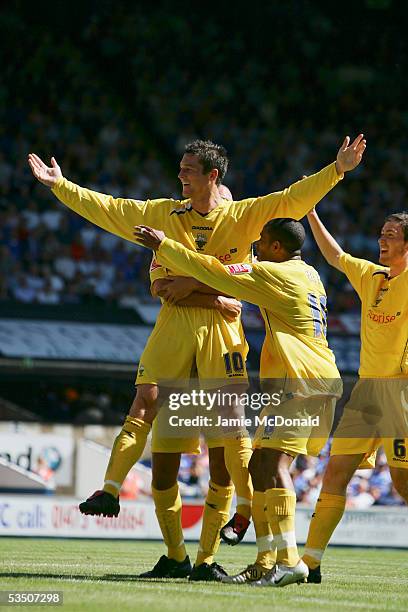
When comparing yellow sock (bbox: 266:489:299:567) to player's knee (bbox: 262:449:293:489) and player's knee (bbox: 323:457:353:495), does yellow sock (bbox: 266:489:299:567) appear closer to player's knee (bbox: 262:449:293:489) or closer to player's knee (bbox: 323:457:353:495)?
player's knee (bbox: 262:449:293:489)

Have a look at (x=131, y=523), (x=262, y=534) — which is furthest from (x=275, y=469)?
(x=131, y=523)

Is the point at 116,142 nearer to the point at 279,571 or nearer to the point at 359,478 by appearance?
the point at 359,478

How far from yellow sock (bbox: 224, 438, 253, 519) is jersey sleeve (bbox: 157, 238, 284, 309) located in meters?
0.99

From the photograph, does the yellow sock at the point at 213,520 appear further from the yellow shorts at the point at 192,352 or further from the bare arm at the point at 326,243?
the bare arm at the point at 326,243

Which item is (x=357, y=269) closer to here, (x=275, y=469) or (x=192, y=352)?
(x=192, y=352)

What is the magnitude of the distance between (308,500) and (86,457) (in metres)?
3.70

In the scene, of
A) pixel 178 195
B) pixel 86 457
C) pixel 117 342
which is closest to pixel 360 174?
pixel 178 195

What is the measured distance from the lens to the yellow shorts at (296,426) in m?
7.49

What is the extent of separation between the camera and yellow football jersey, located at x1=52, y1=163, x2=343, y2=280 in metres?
8.10

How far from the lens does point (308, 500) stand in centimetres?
1803

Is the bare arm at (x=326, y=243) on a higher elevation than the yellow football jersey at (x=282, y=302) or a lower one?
higher

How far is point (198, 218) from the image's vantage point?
815 cm

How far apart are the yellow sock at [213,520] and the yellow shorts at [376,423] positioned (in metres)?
0.81

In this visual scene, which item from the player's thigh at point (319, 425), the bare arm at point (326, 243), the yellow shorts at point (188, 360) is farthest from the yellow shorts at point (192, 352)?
the bare arm at point (326, 243)
